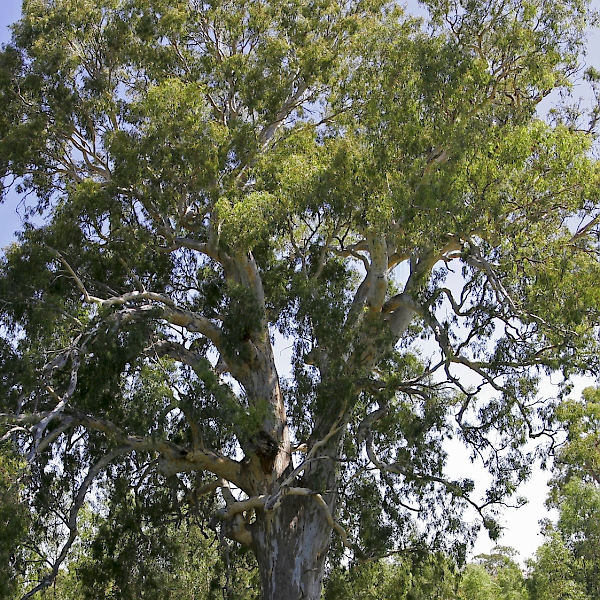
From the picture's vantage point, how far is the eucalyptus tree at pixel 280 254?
32.8ft

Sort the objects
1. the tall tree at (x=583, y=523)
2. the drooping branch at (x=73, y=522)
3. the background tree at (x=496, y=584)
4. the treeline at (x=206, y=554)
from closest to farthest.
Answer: the drooping branch at (x=73, y=522)
the treeline at (x=206, y=554)
the tall tree at (x=583, y=523)
the background tree at (x=496, y=584)

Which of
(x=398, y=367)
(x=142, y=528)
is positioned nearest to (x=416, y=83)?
(x=398, y=367)

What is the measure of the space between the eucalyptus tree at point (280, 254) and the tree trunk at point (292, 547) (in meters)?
0.03

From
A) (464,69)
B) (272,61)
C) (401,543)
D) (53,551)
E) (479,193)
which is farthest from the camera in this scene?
(53,551)

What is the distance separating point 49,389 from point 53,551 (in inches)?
180

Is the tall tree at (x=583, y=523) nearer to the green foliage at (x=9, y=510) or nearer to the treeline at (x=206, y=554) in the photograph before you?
the treeline at (x=206, y=554)

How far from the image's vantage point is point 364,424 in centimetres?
1080

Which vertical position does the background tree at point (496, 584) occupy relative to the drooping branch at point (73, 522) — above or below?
above

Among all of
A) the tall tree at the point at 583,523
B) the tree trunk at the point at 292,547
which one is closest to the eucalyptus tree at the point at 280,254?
the tree trunk at the point at 292,547

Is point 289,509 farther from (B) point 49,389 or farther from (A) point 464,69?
(A) point 464,69

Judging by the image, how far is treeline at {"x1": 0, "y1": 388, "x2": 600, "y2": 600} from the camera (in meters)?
10.5

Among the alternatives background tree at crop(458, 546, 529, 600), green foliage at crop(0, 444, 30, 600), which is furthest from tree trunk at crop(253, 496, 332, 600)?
background tree at crop(458, 546, 529, 600)

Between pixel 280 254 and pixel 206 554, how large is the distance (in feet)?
18.0

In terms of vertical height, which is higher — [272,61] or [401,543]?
[272,61]
